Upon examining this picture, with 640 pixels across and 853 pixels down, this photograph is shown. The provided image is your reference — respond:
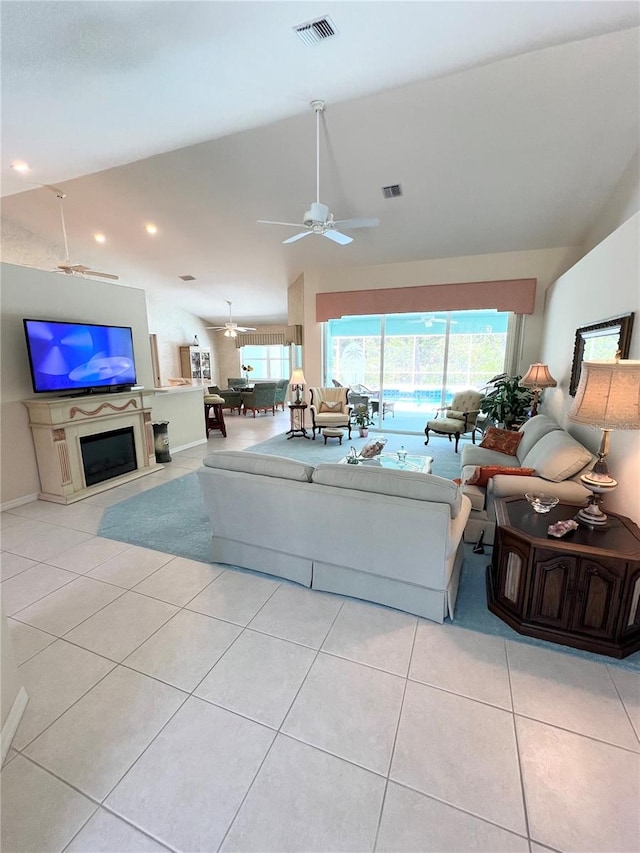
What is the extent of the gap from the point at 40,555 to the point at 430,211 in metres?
5.60

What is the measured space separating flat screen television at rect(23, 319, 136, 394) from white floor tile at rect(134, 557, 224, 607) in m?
2.48

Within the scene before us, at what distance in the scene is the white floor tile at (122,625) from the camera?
195 centimetres

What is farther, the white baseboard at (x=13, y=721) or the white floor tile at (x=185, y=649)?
the white floor tile at (x=185, y=649)

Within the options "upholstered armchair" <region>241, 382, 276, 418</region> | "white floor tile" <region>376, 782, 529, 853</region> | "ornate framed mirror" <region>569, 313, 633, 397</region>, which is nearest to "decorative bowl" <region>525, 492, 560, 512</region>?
"ornate framed mirror" <region>569, 313, 633, 397</region>

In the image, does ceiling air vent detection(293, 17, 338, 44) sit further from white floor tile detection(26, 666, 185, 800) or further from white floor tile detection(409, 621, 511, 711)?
white floor tile detection(26, 666, 185, 800)

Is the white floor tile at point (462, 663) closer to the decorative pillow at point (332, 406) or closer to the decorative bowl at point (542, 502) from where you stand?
the decorative bowl at point (542, 502)

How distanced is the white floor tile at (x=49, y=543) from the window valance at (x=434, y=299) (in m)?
5.26

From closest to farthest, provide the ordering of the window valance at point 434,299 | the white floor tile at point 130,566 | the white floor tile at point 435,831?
1. the white floor tile at point 435,831
2. the white floor tile at point 130,566
3. the window valance at point 434,299

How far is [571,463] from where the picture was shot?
8.39ft

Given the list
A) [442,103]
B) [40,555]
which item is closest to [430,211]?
[442,103]

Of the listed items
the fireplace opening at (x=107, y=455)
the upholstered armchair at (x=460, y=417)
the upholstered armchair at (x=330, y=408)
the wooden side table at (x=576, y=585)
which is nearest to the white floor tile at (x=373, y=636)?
the wooden side table at (x=576, y=585)

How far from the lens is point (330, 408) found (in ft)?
21.7

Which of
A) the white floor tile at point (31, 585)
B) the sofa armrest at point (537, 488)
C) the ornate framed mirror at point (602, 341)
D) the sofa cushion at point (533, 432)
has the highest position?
the ornate framed mirror at point (602, 341)

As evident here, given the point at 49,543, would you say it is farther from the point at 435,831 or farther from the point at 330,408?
the point at 330,408
